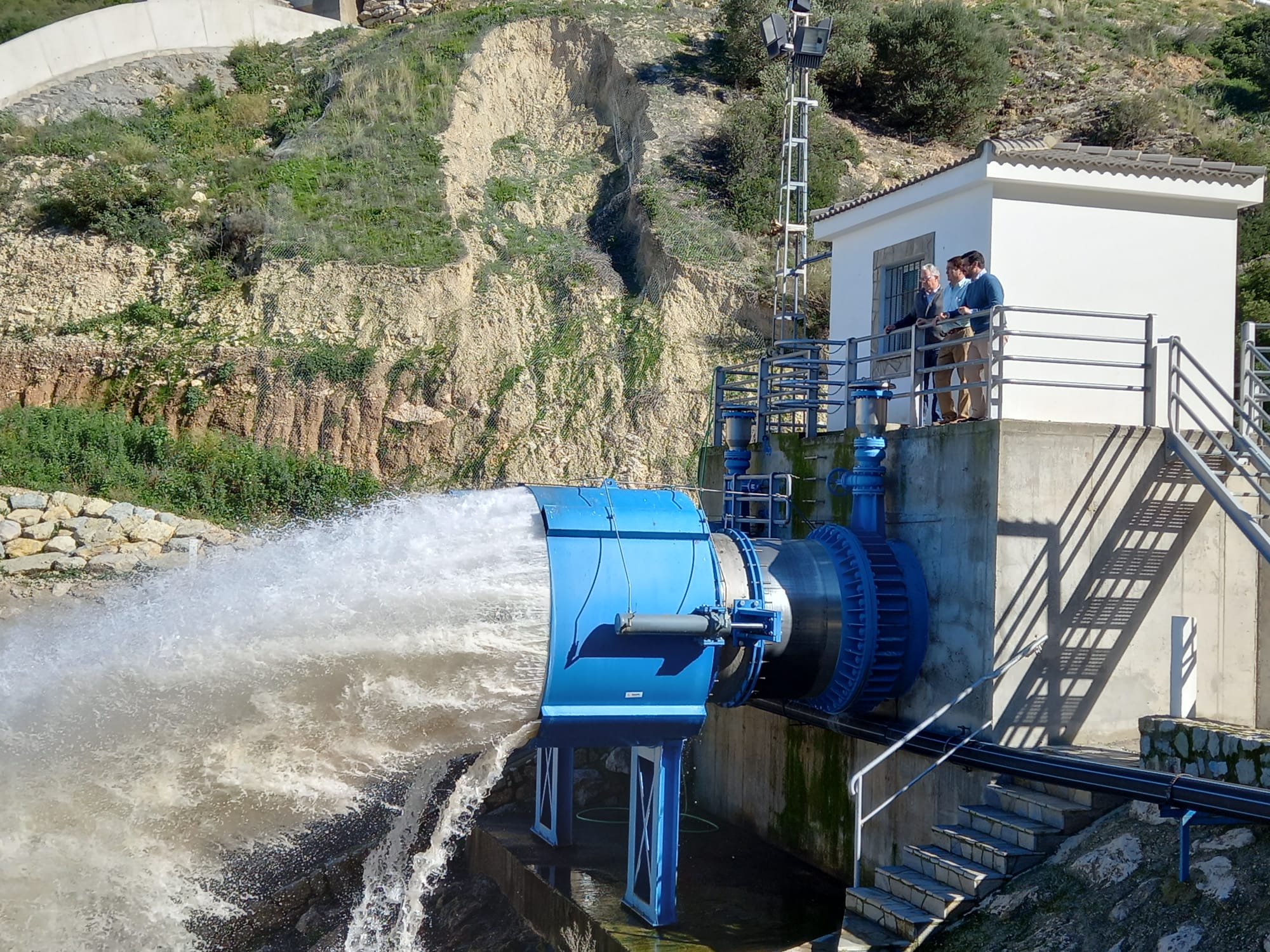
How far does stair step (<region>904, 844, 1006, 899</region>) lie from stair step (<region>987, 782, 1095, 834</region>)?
0.55 meters

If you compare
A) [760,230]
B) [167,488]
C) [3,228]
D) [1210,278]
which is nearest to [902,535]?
[1210,278]

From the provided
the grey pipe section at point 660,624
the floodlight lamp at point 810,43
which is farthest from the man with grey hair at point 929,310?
the floodlight lamp at point 810,43

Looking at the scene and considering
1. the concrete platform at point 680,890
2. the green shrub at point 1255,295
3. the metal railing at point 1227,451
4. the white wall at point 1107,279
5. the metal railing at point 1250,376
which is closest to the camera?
the metal railing at point 1227,451

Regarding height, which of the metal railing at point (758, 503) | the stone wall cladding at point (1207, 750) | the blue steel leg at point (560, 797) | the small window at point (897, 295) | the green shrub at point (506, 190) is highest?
the green shrub at point (506, 190)

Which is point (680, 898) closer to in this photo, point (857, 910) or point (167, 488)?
point (857, 910)

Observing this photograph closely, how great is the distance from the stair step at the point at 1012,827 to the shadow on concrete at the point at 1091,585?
0.65 metres

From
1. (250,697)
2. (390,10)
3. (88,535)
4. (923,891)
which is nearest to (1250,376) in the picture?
(923,891)

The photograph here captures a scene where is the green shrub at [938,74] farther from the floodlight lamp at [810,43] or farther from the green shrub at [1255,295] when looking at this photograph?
the floodlight lamp at [810,43]

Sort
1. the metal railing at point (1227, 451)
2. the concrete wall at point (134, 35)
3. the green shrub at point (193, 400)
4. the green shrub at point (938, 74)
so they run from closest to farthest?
the metal railing at point (1227, 451), the green shrub at point (193, 400), the green shrub at point (938, 74), the concrete wall at point (134, 35)

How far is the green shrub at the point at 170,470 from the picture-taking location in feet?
74.7

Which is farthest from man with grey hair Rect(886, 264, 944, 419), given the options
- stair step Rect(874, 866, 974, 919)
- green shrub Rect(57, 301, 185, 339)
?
green shrub Rect(57, 301, 185, 339)

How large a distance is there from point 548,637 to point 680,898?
3236 mm

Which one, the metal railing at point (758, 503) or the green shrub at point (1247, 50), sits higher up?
the green shrub at point (1247, 50)

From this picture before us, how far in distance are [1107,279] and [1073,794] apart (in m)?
6.45
